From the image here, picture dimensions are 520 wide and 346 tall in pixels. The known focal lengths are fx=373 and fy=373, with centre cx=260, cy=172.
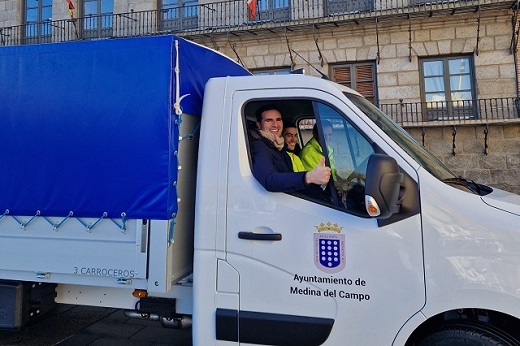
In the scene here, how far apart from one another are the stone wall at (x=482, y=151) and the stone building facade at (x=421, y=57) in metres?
0.03

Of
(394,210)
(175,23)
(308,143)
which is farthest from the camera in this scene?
(175,23)

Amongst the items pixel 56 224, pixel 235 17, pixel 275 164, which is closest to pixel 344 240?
pixel 275 164

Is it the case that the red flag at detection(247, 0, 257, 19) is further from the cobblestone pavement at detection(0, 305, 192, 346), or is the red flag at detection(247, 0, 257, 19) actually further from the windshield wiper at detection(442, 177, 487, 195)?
the windshield wiper at detection(442, 177, 487, 195)

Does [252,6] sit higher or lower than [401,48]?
higher

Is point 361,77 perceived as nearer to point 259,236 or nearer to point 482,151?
point 482,151

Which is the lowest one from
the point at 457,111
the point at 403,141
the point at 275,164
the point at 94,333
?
the point at 94,333

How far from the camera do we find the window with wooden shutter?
1235 cm

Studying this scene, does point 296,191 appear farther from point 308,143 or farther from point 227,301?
point 227,301

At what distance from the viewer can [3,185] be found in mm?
3080

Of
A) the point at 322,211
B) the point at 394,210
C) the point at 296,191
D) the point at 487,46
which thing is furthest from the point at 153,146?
the point at 487,46

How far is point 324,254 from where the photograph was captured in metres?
2.53

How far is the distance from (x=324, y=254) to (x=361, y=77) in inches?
433

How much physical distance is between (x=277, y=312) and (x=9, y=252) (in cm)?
220

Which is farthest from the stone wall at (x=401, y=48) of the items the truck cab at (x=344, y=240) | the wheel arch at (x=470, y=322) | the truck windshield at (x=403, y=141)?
the wheel arch at (x=470, y=322)
